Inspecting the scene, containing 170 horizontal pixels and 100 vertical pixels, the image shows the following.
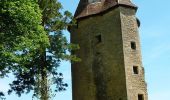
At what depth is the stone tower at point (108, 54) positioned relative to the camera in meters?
28.0

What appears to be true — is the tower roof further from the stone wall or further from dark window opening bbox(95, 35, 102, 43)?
dark window opening bbox(95, 35, 102, 43)

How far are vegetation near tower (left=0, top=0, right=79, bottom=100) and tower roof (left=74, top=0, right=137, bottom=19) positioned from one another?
2620 millimetres

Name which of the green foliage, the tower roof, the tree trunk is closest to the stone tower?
the tower roof

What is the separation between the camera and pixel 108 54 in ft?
96.0

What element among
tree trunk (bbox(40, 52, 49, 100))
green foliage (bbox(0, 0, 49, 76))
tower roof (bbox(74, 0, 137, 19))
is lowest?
tree trunk (bbox(40, 52, 49, 100))

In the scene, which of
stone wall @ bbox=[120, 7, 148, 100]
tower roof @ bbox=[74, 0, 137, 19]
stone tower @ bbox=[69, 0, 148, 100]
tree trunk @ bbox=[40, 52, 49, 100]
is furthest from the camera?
tower roof @ bbox=[74, 0, 137, 19]

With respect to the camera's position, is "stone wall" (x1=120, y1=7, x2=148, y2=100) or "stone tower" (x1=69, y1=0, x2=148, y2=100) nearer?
"stone wall" (x1=120, y1=7, x2=148, y2=100)

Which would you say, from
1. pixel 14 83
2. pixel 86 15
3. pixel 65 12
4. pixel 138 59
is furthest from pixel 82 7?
pixel 14 83

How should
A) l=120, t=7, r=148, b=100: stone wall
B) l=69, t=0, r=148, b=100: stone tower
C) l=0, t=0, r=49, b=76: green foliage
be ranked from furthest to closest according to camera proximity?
1. l=69, t=0, r=148, b=100: stone tower
2. l=120, t=7, r=148, b=100: stone wall
3. l=0, t=0, r=49, b=76: green foliage

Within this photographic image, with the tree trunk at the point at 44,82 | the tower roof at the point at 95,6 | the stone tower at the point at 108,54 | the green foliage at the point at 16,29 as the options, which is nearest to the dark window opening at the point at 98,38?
the stone tower at the point at 108,54

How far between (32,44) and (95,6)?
9.74m

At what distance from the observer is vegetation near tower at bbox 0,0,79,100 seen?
74.5 feet

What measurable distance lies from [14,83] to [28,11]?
6469mm

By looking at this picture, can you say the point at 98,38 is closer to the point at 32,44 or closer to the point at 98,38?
the point at 98,38
